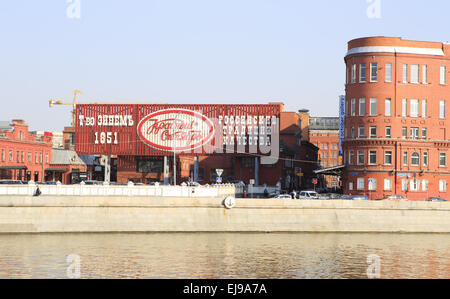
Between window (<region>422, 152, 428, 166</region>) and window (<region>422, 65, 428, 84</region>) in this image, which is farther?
Answer: window (<region>422, 152, 428, 166</region>)

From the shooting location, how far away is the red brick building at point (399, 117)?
8238 centimetres

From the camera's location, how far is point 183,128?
10844 centimetres

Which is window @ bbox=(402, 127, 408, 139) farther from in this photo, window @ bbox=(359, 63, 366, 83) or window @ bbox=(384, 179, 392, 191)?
window @ bbox=(359, 63, 366, 83)

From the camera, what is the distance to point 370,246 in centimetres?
5609

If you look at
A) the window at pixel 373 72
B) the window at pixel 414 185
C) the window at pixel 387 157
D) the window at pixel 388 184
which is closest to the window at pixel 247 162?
the window at pixel 387 157

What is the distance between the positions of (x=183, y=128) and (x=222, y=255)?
6114cm

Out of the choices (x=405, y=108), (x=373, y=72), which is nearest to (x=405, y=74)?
(x=373, y=72)

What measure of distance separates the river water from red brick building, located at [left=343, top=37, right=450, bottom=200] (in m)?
18.6

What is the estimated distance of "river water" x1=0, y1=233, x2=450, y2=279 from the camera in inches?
1618

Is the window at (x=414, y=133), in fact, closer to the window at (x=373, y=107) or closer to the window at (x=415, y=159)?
the window at (x=415, y=159)

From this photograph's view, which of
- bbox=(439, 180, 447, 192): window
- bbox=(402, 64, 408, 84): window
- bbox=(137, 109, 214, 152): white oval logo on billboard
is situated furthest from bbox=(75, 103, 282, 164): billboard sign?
bbox=(439, 180, 447, 192): window
